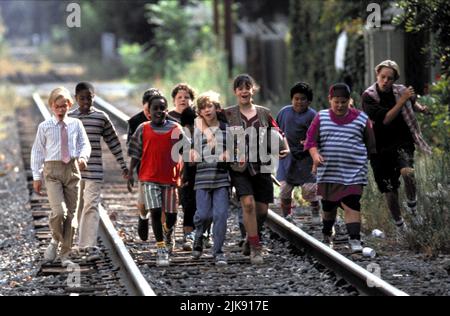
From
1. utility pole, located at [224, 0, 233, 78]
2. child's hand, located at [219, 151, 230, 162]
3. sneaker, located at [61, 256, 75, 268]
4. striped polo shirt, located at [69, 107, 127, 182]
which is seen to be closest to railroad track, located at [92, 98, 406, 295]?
sneaker, located at [61, 256, 75, 268]

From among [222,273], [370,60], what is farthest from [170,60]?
[222,273]

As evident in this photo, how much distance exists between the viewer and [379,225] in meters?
12.0

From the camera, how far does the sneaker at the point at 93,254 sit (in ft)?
35.3

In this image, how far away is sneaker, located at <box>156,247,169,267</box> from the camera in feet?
33.9

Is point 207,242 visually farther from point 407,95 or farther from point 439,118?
point 439,118

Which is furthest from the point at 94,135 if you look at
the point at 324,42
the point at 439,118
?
the point at 324,42

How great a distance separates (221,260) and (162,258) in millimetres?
536

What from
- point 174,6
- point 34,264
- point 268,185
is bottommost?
point 34,264

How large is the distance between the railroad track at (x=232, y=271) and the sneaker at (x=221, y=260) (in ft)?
0.20

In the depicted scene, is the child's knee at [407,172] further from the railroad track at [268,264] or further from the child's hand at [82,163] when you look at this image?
the child's hand at [82,163]

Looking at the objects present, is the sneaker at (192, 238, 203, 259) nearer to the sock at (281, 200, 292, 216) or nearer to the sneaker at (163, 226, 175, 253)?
the sneaker at (163, 226, 175, 253)
